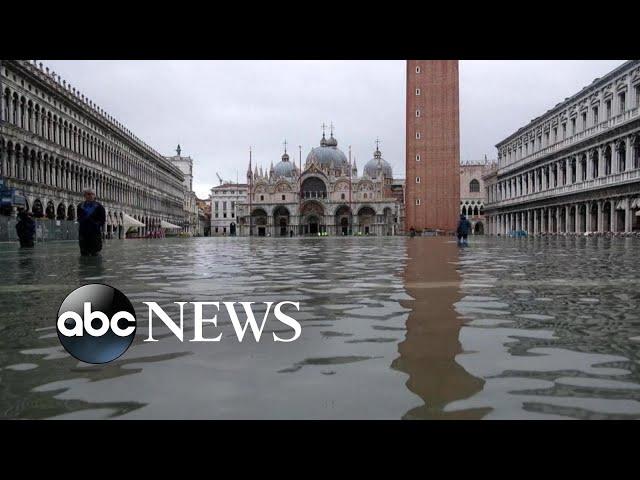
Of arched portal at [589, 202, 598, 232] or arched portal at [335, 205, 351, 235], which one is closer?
arched portal at [589, 202, 598, 232]

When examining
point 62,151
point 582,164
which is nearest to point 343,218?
point 582,164

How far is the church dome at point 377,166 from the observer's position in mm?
121062

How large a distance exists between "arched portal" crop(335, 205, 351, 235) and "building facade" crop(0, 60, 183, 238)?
37534 mm

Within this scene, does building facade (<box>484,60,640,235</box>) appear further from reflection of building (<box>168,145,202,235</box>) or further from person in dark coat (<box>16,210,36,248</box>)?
reflection of building (<box>168,145,202,235</box>)

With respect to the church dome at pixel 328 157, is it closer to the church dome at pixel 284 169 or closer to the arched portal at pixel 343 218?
the church dome at pixel 284 169

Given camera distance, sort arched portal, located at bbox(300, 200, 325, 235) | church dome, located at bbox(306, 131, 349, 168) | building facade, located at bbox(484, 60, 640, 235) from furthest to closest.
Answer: church dome, located at bbox(306, 131, 349, 168), arched portal, located at bbox(300, 200, 325, 235), building facade, located at bbox(484, 60, 640, 235)

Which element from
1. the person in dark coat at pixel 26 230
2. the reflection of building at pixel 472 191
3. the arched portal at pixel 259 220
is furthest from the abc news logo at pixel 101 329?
the arched portal at pixel 259 220

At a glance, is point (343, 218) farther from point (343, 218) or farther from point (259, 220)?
point (259, 220)

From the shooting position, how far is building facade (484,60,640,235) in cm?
4166

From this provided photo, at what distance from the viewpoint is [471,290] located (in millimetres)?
6883

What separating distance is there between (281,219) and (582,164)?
2435 inches

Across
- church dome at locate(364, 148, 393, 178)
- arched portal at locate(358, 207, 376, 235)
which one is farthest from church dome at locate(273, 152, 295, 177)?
arched portal at locate(358, 207, 376, 235)

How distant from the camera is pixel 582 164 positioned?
165 feet

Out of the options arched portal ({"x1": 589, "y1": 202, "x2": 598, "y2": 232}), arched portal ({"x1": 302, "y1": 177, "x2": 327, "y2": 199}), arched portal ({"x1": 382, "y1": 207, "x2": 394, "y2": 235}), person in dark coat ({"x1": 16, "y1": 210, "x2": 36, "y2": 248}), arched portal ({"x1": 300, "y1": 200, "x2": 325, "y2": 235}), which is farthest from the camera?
arched portal ({"x1": 302, "y1": 177, "x2": 327, "y2": 199})
